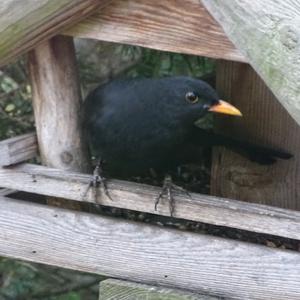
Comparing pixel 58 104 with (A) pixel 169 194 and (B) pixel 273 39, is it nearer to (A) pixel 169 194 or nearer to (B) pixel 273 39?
(A) pixel 169 194

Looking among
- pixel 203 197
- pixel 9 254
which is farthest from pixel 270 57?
pixel 9 254

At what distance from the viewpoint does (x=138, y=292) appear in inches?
126

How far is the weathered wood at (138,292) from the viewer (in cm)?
316

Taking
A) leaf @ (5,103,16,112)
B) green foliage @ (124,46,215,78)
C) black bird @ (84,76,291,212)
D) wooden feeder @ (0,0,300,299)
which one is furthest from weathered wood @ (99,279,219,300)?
leaf @ (5,103,16,112)

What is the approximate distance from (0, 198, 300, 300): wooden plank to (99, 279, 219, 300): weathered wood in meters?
0.05

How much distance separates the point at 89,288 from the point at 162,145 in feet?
3.43

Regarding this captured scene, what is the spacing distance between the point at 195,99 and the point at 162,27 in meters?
0.39

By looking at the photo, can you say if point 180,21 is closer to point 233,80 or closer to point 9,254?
point 233,80

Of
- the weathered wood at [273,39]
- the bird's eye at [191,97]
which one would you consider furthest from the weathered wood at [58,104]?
the weathered wood at [273,39]

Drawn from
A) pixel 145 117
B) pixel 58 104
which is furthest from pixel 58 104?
pixel 145 117

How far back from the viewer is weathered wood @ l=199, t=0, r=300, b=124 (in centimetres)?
228

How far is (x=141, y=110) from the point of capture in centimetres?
331

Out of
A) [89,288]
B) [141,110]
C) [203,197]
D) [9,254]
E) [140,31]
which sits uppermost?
[140,31]

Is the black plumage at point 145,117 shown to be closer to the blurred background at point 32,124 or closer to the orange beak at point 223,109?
the orange beak at point 223,109
